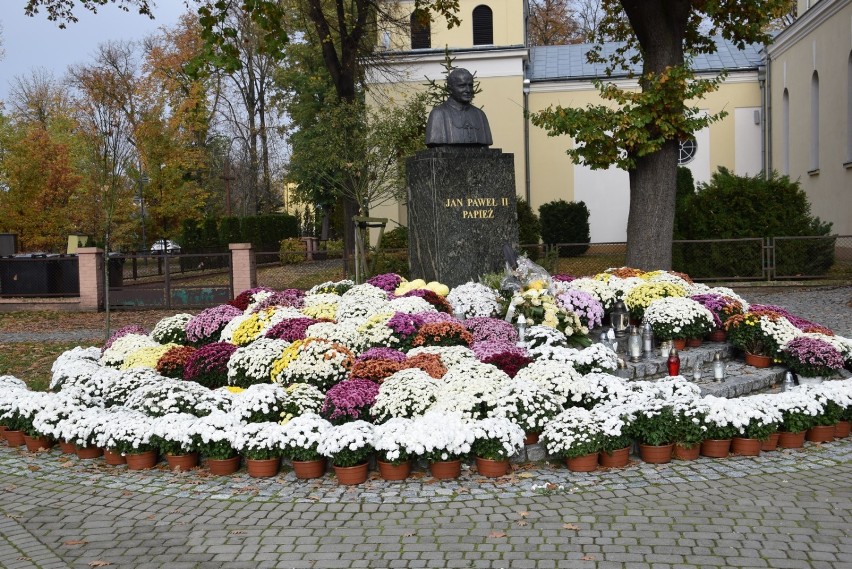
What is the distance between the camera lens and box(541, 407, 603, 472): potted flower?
22.1 feet

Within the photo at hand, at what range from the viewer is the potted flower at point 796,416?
7.37 m

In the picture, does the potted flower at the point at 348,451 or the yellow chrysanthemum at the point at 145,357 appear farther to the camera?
the yellow chrysanthemum at the point at 145,357

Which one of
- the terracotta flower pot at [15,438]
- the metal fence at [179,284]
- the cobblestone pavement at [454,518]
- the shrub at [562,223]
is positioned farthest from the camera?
the shrub at [562,223]

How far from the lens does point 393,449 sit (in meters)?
6.62

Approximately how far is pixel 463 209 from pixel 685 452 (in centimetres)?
536

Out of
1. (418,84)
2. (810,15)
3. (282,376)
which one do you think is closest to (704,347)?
(282,376)

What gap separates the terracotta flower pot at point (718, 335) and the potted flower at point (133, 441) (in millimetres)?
6503

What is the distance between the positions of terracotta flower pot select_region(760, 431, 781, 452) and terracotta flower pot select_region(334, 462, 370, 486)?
10.7 ft

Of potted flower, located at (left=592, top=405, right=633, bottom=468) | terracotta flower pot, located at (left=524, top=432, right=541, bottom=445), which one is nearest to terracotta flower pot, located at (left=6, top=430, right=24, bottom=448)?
terracotta flower pot, located at (left=524, top=432, right=541, bottom=445)

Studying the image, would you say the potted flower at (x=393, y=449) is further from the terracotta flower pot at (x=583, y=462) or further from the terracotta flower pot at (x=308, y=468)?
the terracotta flower pot at (x=583, y=462)

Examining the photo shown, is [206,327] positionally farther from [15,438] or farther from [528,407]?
[528,407]

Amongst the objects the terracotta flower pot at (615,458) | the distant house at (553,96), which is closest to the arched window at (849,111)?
the distant house at (553,96)

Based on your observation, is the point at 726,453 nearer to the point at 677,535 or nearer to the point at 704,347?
the point at 677,535

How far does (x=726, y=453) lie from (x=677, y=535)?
6.40ft
